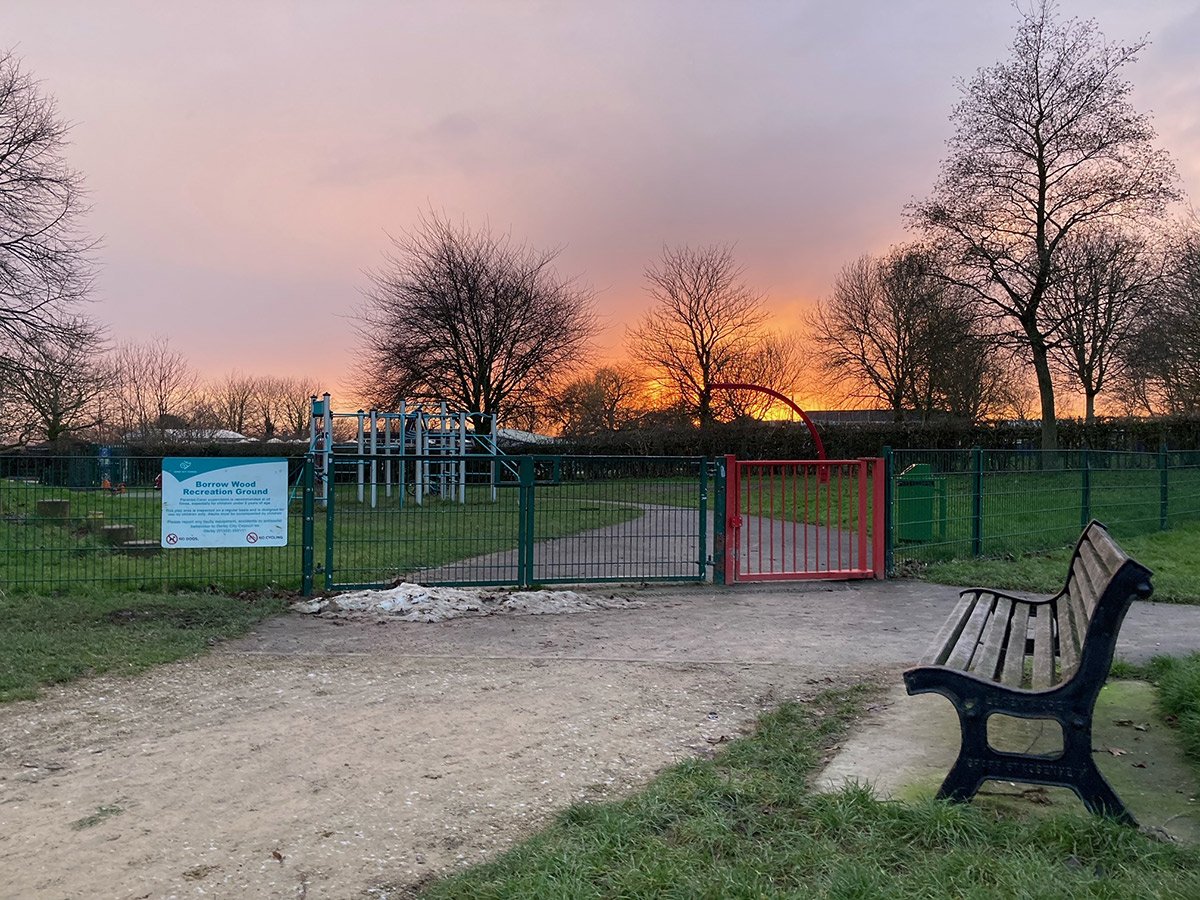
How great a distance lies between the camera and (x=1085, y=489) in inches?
536

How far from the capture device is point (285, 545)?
9.60m

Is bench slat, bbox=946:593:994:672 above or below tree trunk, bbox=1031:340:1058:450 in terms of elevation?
below

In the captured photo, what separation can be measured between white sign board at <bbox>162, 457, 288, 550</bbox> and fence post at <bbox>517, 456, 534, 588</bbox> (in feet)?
8.20

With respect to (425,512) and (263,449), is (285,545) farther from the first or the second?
(263,449)

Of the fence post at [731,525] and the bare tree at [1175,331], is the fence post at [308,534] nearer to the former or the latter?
the fence post at [731,525]

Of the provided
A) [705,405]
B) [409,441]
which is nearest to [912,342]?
[705,405]

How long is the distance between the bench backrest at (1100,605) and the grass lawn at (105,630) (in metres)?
5.92

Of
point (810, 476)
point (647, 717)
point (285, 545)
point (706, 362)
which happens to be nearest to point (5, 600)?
point (285, 545)

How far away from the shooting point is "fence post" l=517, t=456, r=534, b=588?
9.80 meters

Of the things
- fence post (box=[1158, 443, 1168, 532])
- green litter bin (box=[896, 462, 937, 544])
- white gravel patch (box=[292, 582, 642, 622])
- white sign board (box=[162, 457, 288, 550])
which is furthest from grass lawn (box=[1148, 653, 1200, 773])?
fence post (box=[1158, 443, 1168, 532])

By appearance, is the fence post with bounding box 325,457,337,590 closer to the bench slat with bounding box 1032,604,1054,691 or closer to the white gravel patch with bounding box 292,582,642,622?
the white gravel patch with bounding box 292,582,642,622

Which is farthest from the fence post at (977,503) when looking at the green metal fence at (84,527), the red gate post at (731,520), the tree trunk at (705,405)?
the tree trunk at (705,405)

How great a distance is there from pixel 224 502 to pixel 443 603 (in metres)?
2.67

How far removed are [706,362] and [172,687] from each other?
35.0 metres
